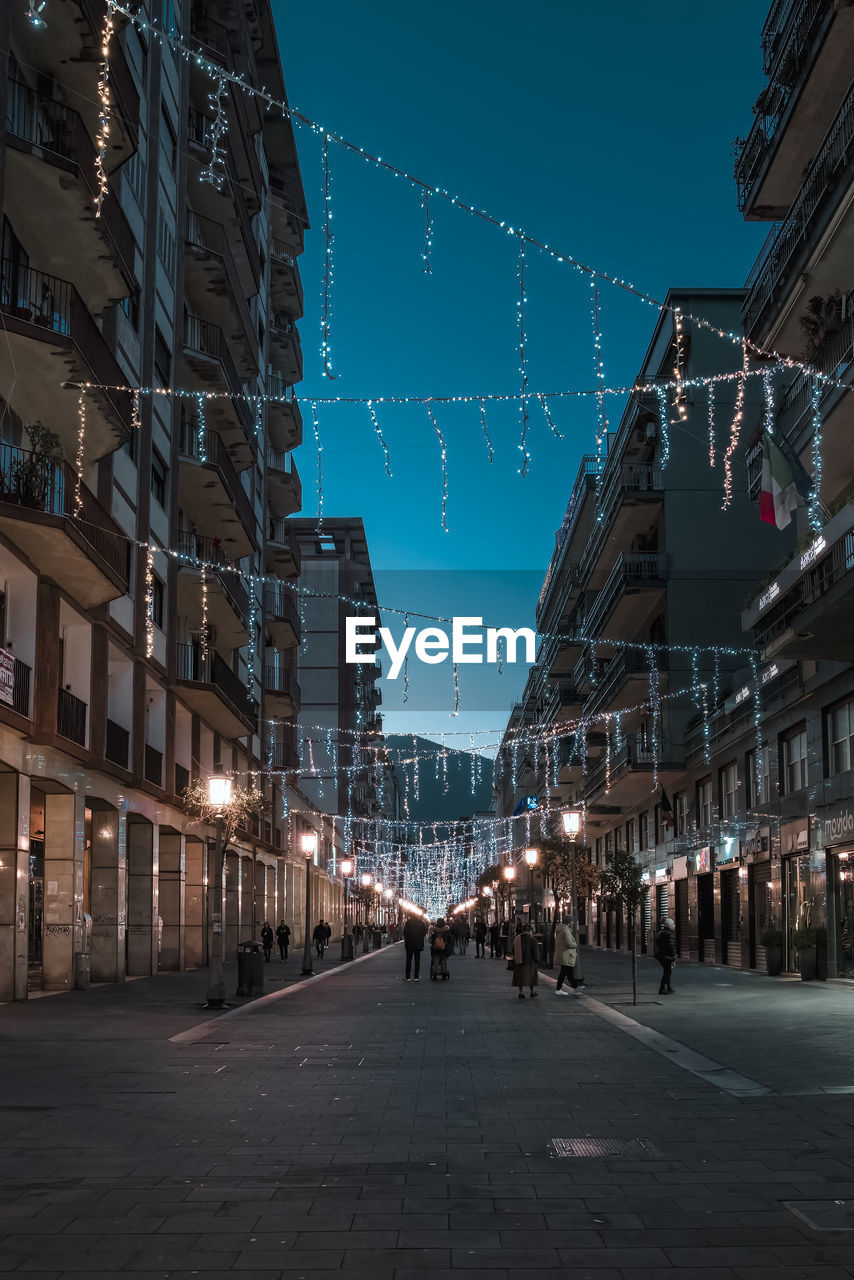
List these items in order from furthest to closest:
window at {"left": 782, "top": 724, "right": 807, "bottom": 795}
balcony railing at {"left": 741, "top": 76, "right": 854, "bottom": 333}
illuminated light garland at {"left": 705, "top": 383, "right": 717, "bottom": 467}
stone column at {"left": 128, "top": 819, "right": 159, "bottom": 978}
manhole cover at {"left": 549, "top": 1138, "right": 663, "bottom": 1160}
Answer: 1. illuminated light garland at {"left": 705, "top": 383, "right": 717, "bottom": 467}
2. stone column at {"left": 128, "top": 819, "right": 159, "bottom": 978}
3. window at {"left": 782, "top": 724, "right": 807, "bottom": 795}
4. balcony railing at {"left": 741, "top": 76, "right": 854, "bottom": 333}
5. manhole cover at {"left": 549, "top": 1138, "right": 663, "bottom": 1160}

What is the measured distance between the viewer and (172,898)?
3716cm

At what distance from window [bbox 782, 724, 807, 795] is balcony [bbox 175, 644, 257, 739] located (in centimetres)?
1522

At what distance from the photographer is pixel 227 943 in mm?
48156

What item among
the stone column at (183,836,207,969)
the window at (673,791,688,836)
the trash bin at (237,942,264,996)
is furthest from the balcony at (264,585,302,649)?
the trash bin at (237,942,264,996)

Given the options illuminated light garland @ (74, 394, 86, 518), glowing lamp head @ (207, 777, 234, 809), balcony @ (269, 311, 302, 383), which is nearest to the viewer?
glowing lamp head @ (207, 777, 234, 809)

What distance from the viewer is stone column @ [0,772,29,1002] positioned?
22391 millimetres

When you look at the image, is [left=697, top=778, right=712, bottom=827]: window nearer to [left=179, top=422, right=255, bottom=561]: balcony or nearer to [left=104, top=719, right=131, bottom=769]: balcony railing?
[left=179, top=422, right=255, bottom=561]: balcony

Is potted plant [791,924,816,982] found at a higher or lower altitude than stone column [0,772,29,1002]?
lower

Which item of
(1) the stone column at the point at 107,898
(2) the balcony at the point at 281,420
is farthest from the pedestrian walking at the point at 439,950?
(2) the balcony at the point at 281,420

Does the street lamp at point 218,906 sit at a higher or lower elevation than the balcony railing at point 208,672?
lower

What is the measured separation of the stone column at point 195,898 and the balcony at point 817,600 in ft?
63.7

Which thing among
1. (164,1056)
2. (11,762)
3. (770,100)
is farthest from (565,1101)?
(770,100)

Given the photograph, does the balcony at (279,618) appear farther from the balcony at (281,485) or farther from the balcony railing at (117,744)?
the balcony railing at (117,744)

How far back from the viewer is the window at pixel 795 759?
3147 centimetres
